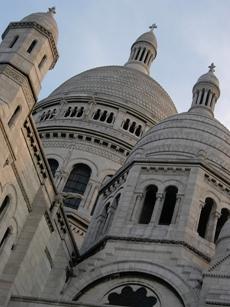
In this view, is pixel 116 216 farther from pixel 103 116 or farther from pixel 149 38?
pixel 149 38

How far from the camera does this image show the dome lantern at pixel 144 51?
4862 centimetres

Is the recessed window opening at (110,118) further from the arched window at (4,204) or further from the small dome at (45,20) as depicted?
the arched window at (4,204)

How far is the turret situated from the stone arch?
5.84 meters

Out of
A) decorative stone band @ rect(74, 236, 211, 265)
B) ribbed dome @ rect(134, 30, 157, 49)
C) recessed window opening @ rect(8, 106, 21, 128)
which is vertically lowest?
decorative stone band @ rect(74, 236, 211, 265)

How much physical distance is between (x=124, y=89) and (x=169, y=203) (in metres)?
19.0

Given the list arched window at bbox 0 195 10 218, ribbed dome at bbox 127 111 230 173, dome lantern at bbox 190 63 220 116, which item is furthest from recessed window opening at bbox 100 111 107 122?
arched window at bbox 0 195 10 218

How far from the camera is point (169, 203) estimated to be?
23.7 metres

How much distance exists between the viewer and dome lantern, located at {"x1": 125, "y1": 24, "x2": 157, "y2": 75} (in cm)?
4862

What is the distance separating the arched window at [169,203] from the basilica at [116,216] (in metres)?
0.04

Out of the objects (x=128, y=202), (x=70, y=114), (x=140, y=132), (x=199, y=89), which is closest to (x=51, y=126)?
(x=70, y=114)

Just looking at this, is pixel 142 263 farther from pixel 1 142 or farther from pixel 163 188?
pixel 1 142

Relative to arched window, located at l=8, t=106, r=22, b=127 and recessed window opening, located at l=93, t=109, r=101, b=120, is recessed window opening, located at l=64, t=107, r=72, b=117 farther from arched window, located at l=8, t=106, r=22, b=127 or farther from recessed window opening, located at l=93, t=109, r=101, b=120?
arched window, located at l=8, t=106, r=22, b=127

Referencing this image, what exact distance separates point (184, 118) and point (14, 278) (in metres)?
12.4

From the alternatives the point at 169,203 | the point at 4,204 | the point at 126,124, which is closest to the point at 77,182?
the point at 126,124
